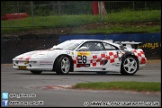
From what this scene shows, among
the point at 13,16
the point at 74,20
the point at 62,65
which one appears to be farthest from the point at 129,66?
the point at 13,16

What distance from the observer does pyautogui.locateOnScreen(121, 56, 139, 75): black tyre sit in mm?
17094

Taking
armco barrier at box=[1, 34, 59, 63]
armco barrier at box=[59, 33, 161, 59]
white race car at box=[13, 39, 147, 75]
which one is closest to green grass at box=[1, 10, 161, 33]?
armco barrier at box=[1, 34, 59, 63]

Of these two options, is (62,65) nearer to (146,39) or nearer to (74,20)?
(146,39)

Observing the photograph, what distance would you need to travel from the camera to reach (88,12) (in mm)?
32250

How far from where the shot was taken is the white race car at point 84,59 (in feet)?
53.7

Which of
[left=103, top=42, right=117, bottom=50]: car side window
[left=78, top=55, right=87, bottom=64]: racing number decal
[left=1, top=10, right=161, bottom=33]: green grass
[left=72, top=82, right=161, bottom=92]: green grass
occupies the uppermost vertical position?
[left=1, top=10, right=161, bottom=33]: green grass

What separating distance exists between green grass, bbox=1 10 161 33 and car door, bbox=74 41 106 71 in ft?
39.7

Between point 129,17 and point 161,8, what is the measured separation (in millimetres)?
2637

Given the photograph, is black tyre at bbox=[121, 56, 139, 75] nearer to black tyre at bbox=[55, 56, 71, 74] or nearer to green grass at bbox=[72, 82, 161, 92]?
black tyre at bbox=[55, 56, 71, 74]

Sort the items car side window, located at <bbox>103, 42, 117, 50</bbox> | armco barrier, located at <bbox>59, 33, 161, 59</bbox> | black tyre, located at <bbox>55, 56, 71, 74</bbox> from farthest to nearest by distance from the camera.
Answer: armco barrier, located at <bbox>59, 33, 161, 59</bbox> < car side window, located at <bbox>103, 42, 117, 50</bbox> < black tyre, located at <bbox>55, 56, 71, 74</bbox>

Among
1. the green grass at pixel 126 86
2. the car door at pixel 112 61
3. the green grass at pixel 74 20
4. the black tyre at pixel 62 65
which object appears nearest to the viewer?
the green grass at pixel 126 86

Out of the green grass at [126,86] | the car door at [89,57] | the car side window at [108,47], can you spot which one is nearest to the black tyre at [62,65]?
the car door at [89,57]

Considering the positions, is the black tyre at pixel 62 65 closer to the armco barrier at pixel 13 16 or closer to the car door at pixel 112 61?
the car door at pixel 112 61

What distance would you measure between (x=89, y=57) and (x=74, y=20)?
14292mm
